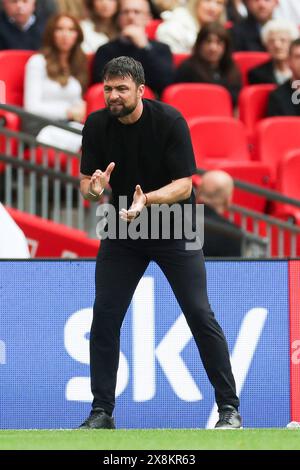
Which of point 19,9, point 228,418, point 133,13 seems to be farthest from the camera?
point 133,13

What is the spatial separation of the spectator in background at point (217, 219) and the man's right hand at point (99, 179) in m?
3.30

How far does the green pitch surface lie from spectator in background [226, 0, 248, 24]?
8082 millimetres

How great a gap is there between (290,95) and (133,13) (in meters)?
1.69

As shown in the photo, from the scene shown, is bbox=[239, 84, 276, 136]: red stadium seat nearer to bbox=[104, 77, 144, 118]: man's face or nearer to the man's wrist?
bbox=[104, 77, 144, 118]: man's face

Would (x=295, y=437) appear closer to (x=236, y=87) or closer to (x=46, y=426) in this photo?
(x=46, y=426)

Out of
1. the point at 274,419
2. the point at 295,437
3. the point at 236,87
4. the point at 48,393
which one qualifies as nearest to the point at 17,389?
the point at 48,393

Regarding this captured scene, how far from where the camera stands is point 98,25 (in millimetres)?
13336

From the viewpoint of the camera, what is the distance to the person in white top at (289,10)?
1535 centimetres

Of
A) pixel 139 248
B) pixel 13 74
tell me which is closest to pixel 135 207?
pixel 139 248

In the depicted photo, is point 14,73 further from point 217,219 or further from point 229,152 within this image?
point 217,219

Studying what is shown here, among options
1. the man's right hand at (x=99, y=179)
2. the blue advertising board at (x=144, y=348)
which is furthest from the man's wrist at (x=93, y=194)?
the blue advertising board at (x=144, y=348)

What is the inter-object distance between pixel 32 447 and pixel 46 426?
6.18 ft

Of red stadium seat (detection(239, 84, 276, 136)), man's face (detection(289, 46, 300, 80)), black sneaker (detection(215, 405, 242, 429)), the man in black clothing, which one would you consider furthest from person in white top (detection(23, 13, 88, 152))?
black sneaker (detection(215, 405, 242, 429))

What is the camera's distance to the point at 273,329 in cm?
865
